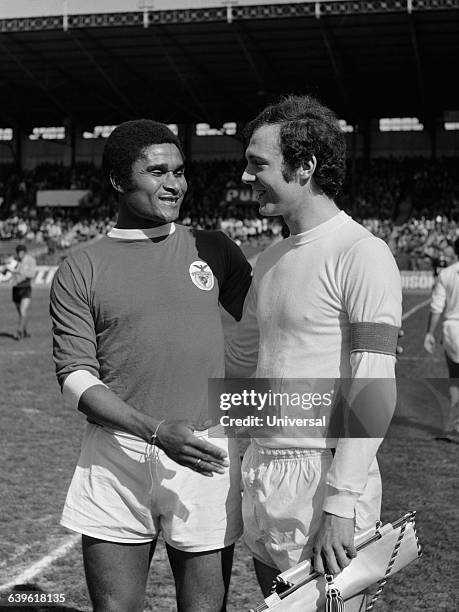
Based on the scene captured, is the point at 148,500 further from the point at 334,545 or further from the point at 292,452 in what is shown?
the point at 334,545

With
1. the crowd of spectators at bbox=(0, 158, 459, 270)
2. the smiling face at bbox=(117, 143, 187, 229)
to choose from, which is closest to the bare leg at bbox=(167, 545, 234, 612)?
the smiling face at bbox=(117, 143, 187, 229)

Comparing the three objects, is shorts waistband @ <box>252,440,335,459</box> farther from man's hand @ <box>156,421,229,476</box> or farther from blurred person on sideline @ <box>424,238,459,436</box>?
blurred person on sideline @ <box>424,238,459,436</box>

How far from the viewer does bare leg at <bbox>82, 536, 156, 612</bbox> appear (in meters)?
2.83

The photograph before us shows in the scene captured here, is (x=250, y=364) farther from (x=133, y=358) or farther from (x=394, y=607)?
(x=394, y=607)

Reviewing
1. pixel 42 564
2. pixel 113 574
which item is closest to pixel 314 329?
pixel 113 574

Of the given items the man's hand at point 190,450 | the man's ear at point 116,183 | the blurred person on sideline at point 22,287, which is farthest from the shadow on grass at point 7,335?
the man's hand at point 190,450

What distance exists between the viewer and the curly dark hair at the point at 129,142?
2.98 metres

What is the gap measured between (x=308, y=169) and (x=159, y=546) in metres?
3.45

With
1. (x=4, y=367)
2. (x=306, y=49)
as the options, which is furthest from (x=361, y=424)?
(x=306, y=49)

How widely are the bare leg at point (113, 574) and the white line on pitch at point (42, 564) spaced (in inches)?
77.9

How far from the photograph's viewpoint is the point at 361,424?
2.41 metres

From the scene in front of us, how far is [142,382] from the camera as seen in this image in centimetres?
291

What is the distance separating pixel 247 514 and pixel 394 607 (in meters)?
2.10

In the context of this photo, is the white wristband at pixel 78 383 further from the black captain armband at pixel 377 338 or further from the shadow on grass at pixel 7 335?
the shadow on grass at pixel 7 335
